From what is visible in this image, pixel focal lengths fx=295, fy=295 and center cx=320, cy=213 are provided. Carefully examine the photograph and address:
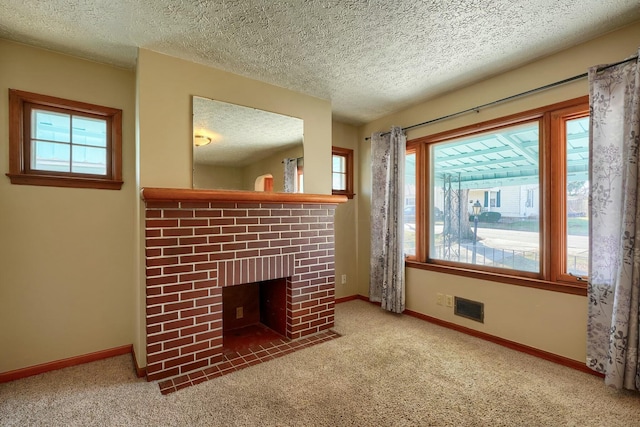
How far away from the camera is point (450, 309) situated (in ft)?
9.85

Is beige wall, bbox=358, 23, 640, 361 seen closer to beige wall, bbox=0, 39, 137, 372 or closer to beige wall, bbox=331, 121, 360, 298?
beige wall, bbox=331, 121, 360, 298

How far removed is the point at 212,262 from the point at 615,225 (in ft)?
9.23

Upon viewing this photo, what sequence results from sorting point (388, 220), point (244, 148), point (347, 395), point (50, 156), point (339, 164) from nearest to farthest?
point (347, 395)
point (50, 156)
point (244, 148)
point (388, 220)
point (339, 164)

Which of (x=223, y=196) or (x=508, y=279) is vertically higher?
(x=223, y=196)

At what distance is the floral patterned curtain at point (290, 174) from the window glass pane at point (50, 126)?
1.72 metres

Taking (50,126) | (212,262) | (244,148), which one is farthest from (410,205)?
(50,126)

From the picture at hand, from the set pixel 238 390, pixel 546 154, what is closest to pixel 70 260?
pixel 238 390

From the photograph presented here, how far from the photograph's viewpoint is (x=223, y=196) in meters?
2.24

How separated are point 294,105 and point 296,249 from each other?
1394 millimetres

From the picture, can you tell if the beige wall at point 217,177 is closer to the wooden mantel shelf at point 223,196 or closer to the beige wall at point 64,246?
the wooden mantel shelf at point 223,196

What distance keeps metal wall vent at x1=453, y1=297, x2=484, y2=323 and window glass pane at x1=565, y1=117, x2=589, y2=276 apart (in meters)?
0.78

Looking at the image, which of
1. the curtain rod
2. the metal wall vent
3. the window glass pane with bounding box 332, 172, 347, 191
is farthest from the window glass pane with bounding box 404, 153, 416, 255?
the window glass pane with bounding box 332, 172, 347, 191

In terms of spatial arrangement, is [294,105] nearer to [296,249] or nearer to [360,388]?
[296,249]

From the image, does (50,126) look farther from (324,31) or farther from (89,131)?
(324,31)
